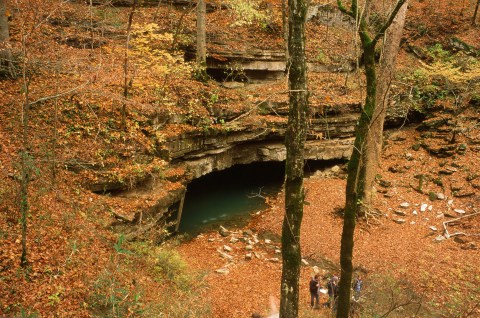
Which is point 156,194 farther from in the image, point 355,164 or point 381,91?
point 381,91

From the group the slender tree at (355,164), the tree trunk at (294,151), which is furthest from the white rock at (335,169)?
the tree trunk at (294,151)

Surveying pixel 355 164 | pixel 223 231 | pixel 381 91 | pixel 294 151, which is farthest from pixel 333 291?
pixel 381 91

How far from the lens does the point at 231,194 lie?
19.9 meters

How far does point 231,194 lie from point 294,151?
46.6 feet

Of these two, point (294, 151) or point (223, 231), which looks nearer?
point (294, 151)

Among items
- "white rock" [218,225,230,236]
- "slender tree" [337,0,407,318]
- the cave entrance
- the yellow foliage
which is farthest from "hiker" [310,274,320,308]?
the yellow foliage

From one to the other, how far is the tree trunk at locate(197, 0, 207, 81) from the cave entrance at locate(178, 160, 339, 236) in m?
6.59

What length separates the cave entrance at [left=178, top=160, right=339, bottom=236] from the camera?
53.7ft

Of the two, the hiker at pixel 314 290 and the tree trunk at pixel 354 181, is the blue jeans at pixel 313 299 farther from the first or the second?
the tree trunk at pixel 354 181

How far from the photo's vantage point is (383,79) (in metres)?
14.1

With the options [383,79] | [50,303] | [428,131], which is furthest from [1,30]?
[428,131]

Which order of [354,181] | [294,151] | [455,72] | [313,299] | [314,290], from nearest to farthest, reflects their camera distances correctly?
[294,151], [354,181], [314,290], [313,299], [455,72]

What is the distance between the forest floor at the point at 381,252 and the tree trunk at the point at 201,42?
26.7 feet

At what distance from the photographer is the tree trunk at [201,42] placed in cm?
1633
